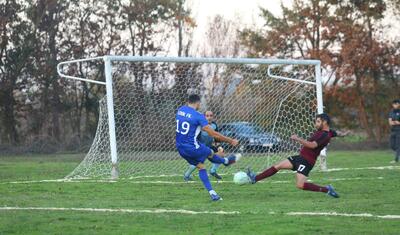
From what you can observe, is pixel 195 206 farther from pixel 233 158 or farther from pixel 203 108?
pixel 203 108

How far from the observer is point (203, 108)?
26672 millimetres

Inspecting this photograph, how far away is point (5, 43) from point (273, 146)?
18.8m

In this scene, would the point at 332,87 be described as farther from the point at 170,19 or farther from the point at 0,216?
the point at 0,216

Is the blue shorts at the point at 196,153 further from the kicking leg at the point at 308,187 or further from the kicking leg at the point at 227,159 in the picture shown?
the kicking leg at the point at 308,187

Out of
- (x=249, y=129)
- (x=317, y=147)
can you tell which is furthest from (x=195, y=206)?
(x=249, y=129)

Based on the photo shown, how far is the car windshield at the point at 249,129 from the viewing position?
2317cm

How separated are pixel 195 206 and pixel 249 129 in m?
11.6

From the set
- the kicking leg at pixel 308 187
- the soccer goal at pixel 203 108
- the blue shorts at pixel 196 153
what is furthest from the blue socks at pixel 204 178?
the soccer goal at pixel 203 108

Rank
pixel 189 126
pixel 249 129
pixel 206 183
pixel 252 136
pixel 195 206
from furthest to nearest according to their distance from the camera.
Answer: pixel 249 129 → pixel 252 136 → pixel 189 126 → pixel 206 183 → pixel 195 206

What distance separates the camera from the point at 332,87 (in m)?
38.4

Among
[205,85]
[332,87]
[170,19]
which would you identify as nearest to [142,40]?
[170,19]

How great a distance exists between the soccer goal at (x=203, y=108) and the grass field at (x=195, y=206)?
2675 mm

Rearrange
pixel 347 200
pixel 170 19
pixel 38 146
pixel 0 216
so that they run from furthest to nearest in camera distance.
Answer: pixel 170 19 → pixel 38 146 → pixel 347 200 → pixel 0 216

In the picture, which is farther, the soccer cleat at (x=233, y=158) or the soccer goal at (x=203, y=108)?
the soccer goal at (x=203, y=108)
